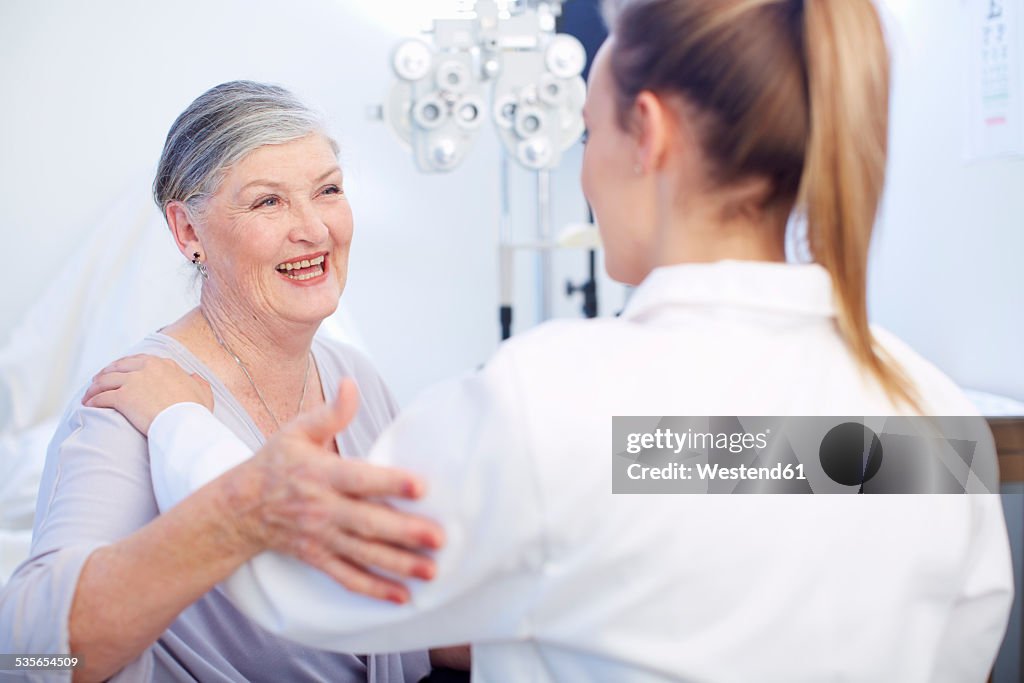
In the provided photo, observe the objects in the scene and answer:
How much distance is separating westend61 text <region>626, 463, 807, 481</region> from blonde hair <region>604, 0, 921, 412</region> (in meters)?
0.11

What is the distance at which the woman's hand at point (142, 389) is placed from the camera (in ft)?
3.39

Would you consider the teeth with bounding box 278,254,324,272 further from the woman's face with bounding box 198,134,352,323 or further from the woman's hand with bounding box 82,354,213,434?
the woman's hand with bounding box 82,354,213,434

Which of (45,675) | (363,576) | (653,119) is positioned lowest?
(45,675)

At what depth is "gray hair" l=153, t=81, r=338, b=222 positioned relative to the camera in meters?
1.24

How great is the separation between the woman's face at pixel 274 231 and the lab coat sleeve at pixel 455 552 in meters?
0.62

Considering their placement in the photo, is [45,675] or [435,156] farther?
[435,156]

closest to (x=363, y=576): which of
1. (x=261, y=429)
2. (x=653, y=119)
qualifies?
(x=653, y=119)

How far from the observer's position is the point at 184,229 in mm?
1327

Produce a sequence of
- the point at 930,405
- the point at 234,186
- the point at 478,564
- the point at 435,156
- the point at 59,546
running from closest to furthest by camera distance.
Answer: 1. the point at 478,564
2. the point at 930,405
3. the point at 59,546
4. the point at 234,186
5. the point at 435,156

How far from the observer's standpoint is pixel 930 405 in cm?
79

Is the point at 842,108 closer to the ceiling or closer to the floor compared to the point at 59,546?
closer to the ceiling

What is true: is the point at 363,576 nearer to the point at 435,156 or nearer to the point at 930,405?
the point at 930,405

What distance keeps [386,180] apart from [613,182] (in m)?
2.85

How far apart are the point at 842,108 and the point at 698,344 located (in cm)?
21
